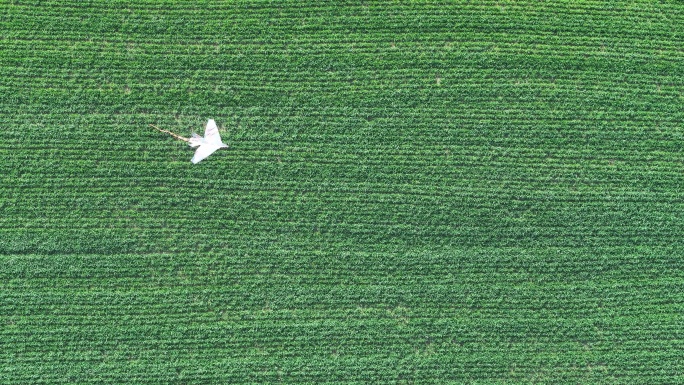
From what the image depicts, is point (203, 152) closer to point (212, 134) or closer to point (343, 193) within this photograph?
point (212, 134)

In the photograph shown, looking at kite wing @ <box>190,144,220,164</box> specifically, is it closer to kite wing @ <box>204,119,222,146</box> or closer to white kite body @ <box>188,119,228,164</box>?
white kite body @ <box>188,119,228,164</box>

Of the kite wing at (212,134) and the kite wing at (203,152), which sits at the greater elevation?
the kite wing at (212,134)

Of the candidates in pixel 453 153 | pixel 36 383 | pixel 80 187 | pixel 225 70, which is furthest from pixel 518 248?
pixel 36 383

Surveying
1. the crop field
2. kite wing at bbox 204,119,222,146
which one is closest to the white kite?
kite wing at bbox 204,119,222,146

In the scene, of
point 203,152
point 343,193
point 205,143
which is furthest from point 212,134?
point 343,193

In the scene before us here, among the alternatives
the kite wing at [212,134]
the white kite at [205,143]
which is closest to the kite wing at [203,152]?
the white kite at [205,143]

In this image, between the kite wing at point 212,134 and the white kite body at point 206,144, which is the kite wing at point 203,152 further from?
the kite wing at point 212,134

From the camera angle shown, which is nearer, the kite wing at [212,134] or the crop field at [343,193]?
the crop field at [343,193]
